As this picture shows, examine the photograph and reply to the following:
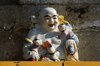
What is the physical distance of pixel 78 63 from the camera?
2963 millimetres

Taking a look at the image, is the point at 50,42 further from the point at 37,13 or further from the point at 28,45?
the point at 37,13

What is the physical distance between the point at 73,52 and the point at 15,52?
1.22 meters

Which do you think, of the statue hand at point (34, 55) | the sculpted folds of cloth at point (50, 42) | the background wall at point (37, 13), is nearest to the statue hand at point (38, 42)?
the sculpted folds of cloth at point (50, 42)

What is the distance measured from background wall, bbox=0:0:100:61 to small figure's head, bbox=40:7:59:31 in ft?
1.79

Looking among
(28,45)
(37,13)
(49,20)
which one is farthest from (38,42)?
(37,13)

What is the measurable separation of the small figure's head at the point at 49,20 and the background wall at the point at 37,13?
545mm

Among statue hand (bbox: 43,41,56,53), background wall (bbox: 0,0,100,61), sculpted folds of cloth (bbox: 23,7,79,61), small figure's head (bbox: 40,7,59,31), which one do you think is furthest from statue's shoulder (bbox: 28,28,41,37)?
background wall (bbox: 0,0,100,61)

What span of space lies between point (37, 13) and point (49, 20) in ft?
2.07

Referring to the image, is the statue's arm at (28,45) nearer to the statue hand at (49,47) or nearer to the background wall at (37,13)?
the statue hand at (49,47)

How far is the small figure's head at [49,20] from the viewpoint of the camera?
3887mm

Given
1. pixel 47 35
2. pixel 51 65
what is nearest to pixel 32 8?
pixel 47 35

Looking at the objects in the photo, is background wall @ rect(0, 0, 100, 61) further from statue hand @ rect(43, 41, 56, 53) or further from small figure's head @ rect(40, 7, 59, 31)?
statue hand @ rect(43, 41, 56, 53)

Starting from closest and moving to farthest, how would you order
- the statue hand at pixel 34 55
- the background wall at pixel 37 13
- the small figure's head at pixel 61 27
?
the statue hand at pixel 34 55
the small figure's head at pixel 61 27
the background wall at pixel 37 13

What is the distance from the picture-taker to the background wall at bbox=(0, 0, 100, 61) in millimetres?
4309
